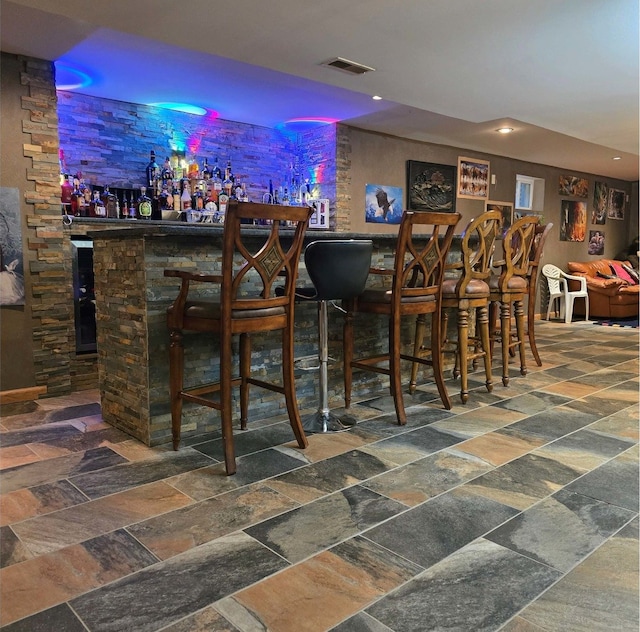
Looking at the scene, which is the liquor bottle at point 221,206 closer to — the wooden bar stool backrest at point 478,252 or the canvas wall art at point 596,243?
the wooden bar stool backrest at point 478,252

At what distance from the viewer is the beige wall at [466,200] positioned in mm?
6266

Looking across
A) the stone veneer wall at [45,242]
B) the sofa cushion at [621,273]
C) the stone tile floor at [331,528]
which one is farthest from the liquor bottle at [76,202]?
the sofa cushion at [621,273]

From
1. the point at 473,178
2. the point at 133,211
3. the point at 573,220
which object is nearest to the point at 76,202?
the point at 133,211

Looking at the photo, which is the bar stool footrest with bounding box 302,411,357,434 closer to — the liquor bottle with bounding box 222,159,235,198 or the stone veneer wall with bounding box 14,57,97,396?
the stone veneer wall with bounding box 14,57,97,396

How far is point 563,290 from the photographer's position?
8.66 meters

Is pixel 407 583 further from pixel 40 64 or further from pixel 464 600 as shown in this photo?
pixel 40 64

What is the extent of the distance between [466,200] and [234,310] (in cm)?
582

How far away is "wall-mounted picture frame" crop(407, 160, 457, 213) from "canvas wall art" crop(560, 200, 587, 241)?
9.83 ft

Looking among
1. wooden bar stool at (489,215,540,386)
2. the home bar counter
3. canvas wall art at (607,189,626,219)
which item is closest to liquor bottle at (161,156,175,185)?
the home bar counter

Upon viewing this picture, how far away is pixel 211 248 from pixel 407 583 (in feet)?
6.27

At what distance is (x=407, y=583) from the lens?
5.16 feet

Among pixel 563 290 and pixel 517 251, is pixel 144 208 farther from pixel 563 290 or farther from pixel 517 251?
pixel 563 290

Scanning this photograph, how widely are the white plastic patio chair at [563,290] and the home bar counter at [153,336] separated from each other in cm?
585

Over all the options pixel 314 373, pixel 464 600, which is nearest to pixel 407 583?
pixel 464 600
